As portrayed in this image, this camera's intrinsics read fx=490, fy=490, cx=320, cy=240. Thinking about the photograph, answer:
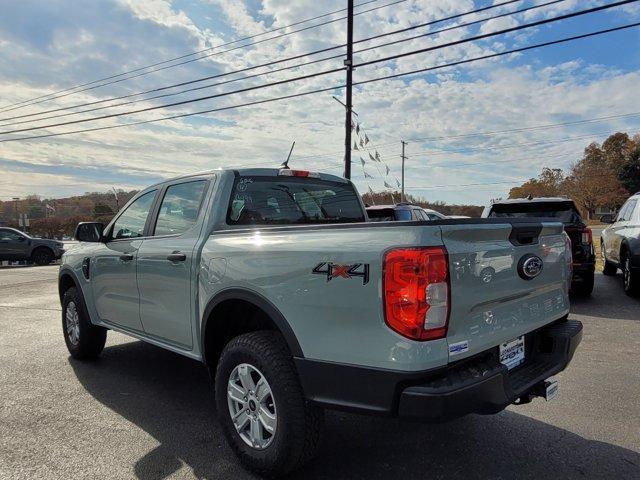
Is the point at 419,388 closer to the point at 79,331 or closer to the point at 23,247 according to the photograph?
the point at 79,331

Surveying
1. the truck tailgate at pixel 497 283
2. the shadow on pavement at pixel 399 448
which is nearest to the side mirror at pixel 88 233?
the shadow on pavement at pixel 399 448

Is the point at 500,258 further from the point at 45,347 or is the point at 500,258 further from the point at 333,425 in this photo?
the point at 45,347

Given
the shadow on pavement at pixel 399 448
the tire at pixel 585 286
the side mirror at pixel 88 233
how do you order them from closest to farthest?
1. the shadow on pavement at pixel 399 448
2. the side mirror at pixel 88 233
3. the tire at pixel 585 286

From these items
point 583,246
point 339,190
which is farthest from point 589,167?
point 339,190

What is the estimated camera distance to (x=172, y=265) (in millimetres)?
3645

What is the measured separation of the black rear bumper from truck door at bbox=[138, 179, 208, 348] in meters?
1.33

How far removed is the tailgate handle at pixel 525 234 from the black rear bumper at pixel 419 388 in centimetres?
66

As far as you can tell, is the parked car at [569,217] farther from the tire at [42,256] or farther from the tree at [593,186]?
the tree at [593,186]

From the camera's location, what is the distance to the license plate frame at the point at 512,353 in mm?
2658

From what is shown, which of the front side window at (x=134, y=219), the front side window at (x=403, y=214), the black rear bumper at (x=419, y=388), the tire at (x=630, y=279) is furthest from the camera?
the front side window at (x=403, y=214)

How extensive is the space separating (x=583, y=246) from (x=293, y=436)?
7.22 m

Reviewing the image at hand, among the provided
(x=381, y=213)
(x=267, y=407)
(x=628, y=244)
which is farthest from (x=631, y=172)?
(x=267, y=407)

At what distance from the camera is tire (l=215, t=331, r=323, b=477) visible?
2594 mm

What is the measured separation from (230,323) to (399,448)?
54.6 inches
